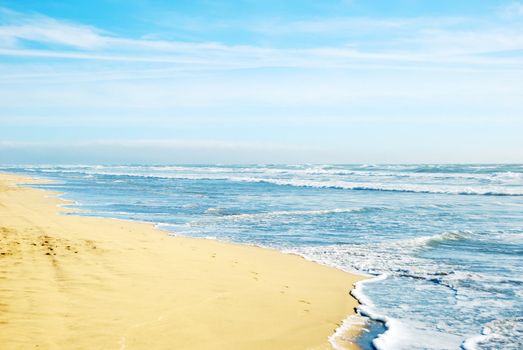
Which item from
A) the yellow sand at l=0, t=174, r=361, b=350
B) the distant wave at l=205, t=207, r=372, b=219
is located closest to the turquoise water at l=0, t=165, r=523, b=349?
the distant wave at l=205, t=207, r=372, b=219

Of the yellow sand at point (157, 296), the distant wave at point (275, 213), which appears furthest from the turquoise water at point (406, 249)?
the yellow sand at point (157, 296)

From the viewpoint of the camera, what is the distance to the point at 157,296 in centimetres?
627

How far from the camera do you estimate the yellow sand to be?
4.86 m

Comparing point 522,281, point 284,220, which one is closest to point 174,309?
point 522,281

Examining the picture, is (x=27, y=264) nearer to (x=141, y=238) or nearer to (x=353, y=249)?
(x=141, y=238)

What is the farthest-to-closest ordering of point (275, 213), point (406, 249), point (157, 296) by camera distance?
point (275, 213)
point (406, 249)
point (157, 296)

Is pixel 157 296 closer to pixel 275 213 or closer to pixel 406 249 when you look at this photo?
pixel 406 249

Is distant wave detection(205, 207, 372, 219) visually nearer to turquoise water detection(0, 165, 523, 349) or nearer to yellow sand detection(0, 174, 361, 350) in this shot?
turquoise water detection(0, 165, 523, 349)

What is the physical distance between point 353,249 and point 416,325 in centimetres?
500

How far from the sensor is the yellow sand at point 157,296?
15.9ft

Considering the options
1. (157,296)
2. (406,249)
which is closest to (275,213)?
(406,249)

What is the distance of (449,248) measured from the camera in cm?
1100

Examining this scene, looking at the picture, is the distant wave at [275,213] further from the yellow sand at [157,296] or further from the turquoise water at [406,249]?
the yellow sand at [157,296]

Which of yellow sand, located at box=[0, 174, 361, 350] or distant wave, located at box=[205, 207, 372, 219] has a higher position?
yellow sand, located at box=[0, 174, 361, 350]
